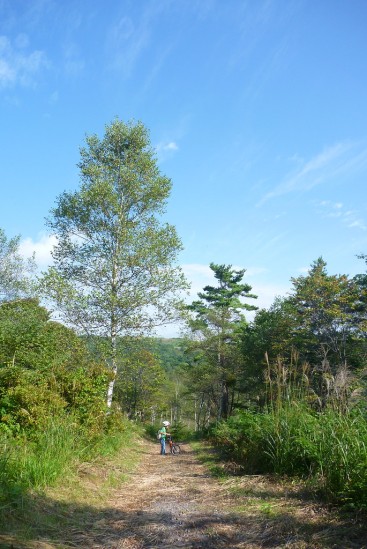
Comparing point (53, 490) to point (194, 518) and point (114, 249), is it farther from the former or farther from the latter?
point (114, 249)

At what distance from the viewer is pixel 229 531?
172 inches

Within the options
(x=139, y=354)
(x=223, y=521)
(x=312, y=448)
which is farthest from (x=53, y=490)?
(x=139, y=354)

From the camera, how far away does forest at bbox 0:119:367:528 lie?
5844 mm

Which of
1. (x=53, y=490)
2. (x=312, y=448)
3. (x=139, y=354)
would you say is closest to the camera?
(x=53, y=490)

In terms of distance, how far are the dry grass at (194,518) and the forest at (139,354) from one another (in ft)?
1.22

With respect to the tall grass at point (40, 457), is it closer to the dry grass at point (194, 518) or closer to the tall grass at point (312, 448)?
the dry grass at point (194, 518)

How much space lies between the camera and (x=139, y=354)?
1557 cm

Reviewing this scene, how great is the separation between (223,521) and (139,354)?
36.4ft

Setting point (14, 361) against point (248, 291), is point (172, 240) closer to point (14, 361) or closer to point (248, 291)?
point (14, 361)

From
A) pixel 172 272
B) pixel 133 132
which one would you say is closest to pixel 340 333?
pixel 172 272

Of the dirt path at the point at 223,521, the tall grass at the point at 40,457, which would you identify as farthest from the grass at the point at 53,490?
the dirt path at the point at 223,521

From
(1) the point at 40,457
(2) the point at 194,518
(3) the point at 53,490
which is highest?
(1) the point at 40,457

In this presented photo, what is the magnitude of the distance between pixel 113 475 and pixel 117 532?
3.43 meters

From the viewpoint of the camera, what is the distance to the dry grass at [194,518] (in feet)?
13.0
